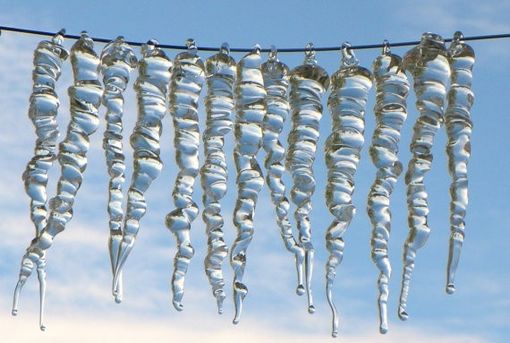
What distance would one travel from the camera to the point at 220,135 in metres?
6.39

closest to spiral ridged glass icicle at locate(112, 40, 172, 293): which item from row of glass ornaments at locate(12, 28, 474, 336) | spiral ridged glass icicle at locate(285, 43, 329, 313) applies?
row of glass ornaments at locate(12, 28, 474, 336)

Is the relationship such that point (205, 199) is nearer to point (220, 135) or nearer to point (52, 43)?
point (220, 135)

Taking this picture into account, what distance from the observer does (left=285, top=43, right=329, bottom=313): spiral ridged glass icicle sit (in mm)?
6246

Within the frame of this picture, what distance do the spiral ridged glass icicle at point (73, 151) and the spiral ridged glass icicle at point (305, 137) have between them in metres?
0.89

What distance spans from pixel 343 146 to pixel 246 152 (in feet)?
1.41

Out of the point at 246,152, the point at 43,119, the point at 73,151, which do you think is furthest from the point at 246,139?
the point at 43,119

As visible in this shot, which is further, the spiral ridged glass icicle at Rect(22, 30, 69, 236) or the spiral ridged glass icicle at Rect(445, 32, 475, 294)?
→ the spiral ridged glass icicle at Rect(22, 30, 69, 236)

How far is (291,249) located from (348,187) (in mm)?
384

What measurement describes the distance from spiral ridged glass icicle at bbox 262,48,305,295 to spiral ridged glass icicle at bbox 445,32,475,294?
0.66 metres

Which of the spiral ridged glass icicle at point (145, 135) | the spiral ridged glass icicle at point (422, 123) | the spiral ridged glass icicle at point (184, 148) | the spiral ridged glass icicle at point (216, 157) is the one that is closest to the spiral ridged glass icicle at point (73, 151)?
the spiral ridged glass icicle at point (145, 135)

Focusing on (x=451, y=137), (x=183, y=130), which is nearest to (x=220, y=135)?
(x=183, y=130)

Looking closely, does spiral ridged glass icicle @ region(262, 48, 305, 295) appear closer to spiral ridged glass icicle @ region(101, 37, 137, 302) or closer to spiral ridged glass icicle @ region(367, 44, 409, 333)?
spiral ridged glass icicle @ region(367, 44, 409, 333)

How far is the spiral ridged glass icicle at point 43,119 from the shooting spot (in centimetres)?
627

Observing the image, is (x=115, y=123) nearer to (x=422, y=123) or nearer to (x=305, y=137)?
(x=305, y=137)
